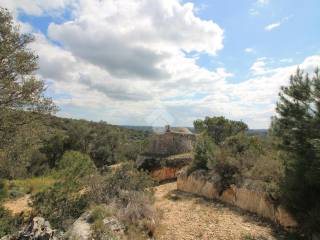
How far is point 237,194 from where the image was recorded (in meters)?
10.4

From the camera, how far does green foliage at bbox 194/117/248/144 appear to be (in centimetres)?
2764

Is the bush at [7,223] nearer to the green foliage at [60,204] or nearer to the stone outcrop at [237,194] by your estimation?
the green foliage at [60,204]

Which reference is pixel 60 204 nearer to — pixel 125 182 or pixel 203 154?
pixel 125 182

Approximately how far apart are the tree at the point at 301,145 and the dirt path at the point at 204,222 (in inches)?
42.9

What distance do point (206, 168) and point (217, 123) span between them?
16850mm

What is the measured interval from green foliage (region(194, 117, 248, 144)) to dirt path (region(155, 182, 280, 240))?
54.7 ft

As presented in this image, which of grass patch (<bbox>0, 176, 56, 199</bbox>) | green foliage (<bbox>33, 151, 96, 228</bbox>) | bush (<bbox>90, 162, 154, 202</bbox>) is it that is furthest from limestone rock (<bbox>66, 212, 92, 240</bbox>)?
grass patch (<bbox>0, 176, 56, 199</bbox>)

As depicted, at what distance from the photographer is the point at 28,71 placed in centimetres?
1093

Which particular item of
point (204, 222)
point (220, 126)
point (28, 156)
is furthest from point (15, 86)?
point (220, 126)

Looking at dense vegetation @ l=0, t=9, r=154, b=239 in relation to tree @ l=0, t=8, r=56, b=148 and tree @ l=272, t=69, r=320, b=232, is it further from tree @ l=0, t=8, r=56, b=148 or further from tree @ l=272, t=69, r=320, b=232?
tree @ l=272, t=69, r=320, b=232

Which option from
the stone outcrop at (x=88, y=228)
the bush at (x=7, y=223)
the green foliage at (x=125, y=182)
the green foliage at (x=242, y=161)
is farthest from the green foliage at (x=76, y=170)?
the green foliage at (x=242, y=161)

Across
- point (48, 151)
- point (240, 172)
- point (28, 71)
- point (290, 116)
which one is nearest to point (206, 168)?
point (240, 172)

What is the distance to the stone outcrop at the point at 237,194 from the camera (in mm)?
8844

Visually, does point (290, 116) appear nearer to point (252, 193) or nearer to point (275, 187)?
point (275, 187)
